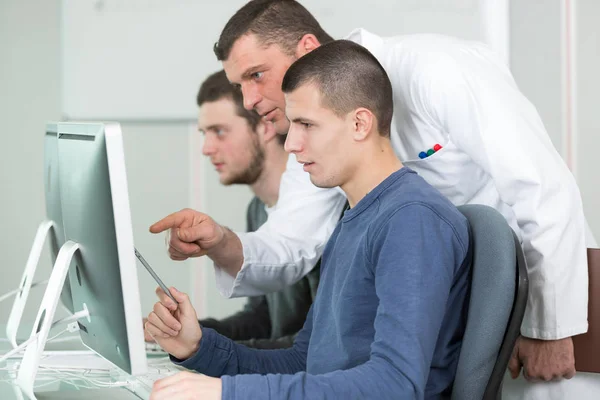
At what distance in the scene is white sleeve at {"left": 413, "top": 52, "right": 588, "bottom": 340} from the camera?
1226 mm

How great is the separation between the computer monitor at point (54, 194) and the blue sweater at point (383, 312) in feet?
0.83

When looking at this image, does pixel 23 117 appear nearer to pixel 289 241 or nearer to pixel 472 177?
pixel 289 241

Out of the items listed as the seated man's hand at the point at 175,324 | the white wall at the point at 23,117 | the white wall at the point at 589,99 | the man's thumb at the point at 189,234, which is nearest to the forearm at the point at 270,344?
the man's thumb at the point at 189,234

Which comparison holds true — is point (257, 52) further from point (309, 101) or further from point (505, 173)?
point (505, 173)

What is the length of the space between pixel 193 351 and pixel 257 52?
693mm

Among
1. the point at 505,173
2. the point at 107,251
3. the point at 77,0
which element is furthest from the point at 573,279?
the point at 77,0

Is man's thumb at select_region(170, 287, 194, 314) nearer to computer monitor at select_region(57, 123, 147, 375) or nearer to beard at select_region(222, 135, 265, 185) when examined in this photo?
computer monitor at select_region(57, 123, 147, 375)

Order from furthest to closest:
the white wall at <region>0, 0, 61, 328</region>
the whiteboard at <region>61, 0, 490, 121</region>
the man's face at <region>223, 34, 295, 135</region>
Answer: the white wall at <region>0, 0, 61, 328</region>
the whiteboard at <region>61, 0, 490, 121</region>
the man's face at <region>223, 34, 295, 135</region>

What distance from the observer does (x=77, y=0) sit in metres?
3.02

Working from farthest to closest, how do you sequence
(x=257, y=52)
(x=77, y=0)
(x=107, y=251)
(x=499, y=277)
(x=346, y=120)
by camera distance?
1. (x=77, y=0)
2. (x=257, y=52)
3. (x=346, y=120)
4. (x=499, y=277)
5. (x=107, y=251)

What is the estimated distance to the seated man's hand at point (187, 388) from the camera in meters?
0.87

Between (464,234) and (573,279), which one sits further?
(573,279)

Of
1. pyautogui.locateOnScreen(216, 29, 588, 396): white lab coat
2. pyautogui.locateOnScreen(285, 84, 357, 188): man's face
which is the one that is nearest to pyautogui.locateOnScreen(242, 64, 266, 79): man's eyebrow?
pyautogui.locateOnScreen(216, 29, 588, 396): white lab coat

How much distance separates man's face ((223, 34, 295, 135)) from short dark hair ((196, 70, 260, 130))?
0.64 metres
